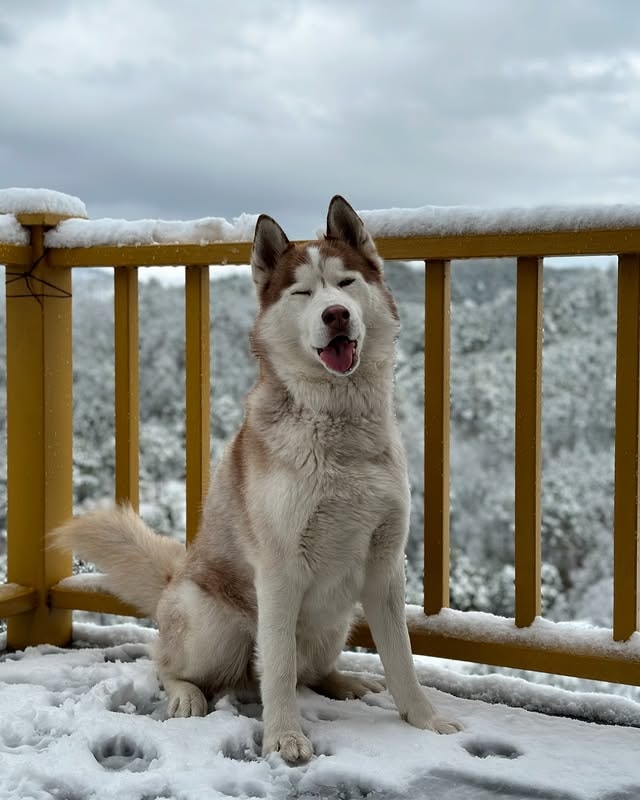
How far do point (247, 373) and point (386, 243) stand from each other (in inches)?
186

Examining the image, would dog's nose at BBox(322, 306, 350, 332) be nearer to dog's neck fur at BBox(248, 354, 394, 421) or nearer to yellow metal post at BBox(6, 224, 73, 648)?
dog's neck fur at BBox(248, 354, 394, 421)

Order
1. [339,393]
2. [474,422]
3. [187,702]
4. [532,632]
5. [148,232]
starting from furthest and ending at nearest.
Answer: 1. [474,422]
2. [148,232]
3. [532,632]
4. [187,702]
5. [339,393]

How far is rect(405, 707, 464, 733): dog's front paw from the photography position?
1966 millimetres

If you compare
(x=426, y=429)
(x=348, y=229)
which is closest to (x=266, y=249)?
(x=348, y=229)

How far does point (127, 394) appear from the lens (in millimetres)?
2781

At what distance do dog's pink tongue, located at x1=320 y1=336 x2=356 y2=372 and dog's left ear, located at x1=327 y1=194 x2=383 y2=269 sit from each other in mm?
259

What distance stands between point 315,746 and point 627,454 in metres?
1.02

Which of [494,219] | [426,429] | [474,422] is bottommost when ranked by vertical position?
[474,422]

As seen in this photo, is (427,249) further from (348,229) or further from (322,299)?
(322,299)

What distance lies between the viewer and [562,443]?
730 cm

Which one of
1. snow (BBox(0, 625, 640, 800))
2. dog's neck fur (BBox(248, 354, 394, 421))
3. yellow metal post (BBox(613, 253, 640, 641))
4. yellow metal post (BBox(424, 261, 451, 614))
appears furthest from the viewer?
yellow metal post (BBox(424, 261, 451, 614))

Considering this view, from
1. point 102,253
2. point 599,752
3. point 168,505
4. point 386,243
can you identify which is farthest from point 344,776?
point 168,505

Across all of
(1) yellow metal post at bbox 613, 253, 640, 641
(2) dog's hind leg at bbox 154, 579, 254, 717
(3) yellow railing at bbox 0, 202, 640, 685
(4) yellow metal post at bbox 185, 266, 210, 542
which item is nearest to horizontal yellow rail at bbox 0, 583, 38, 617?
(3) yellow railing at bbox 0, 202, 640, 685

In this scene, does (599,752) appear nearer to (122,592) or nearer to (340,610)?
(340,610)
